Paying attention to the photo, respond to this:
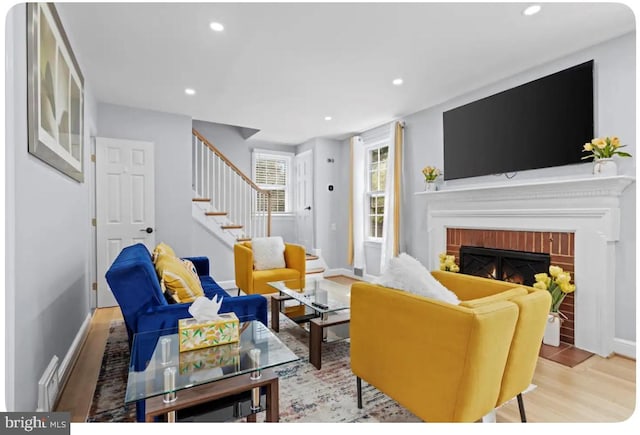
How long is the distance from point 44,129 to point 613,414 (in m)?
3.45

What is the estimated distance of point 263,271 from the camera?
13.1 ft

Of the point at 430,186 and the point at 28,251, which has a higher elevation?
the point at 430,186

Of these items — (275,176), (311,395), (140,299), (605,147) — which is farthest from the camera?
(275,176)

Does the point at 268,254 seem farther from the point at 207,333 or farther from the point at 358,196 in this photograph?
the point at 207,333

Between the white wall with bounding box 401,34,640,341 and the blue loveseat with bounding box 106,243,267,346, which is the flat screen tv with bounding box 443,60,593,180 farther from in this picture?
the blue loveseat with bounding box 106,243,267,346

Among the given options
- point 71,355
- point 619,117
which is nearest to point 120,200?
point 71,355

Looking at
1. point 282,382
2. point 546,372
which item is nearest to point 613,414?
point 546,372

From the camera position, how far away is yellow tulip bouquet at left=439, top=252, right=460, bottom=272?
12.1 feet

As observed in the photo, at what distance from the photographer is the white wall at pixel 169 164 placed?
427 cm

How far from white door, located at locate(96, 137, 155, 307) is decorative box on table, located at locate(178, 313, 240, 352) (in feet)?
9.72

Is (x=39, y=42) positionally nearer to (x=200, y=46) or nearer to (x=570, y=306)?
(x=200, y=46)

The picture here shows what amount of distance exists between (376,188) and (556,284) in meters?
2.99

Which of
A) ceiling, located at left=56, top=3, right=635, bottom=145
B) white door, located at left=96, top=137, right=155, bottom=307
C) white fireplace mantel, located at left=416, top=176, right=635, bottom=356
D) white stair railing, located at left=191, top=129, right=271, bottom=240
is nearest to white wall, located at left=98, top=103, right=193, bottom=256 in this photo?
white door, located at left=96, top=137, right=155, bottom=307

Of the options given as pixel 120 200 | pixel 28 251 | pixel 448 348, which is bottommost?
pixel 448 348
